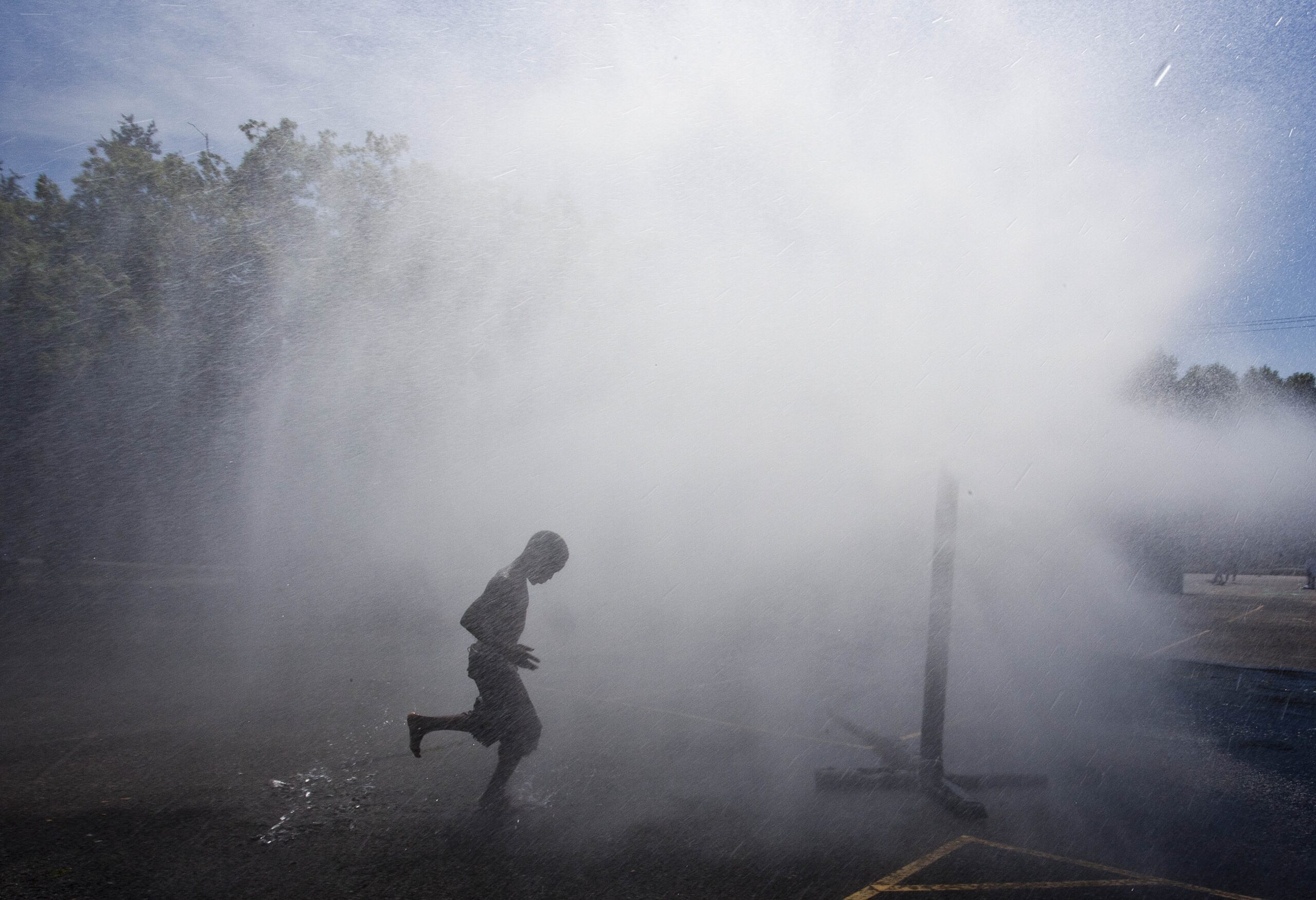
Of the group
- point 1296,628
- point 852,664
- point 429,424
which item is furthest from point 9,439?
point 1296,628

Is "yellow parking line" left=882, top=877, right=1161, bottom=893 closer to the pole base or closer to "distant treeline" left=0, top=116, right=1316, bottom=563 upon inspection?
the pole base

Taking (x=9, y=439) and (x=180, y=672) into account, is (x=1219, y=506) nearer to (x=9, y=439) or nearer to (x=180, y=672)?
(x=180, y=672)

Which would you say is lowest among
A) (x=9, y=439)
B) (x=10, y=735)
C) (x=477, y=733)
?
(x=10, y=735)

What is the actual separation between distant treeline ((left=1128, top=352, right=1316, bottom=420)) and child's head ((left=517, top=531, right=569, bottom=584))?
18.2ft

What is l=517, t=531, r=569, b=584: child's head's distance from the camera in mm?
4449

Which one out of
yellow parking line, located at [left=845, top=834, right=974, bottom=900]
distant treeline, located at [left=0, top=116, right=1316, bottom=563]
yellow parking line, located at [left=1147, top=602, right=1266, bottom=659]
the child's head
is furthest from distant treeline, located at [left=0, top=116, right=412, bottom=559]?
yellow parking line, located at [left=1147, top=602, right=1266, bottom=659]

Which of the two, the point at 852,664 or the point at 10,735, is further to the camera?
the point at 852,664

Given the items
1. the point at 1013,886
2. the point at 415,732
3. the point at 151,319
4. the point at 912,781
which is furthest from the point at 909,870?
the point at 151,319

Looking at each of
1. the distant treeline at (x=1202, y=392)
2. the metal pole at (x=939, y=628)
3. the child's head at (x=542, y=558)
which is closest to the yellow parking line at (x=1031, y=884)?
the metal pole at (x=939, y=628)

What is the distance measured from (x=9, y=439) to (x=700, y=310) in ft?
30.3

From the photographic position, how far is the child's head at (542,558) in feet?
14.6

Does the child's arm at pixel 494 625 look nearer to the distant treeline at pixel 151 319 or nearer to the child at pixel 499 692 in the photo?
the child at pixel 499 692

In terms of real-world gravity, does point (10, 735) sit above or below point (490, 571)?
below

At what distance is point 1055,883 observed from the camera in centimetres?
355
